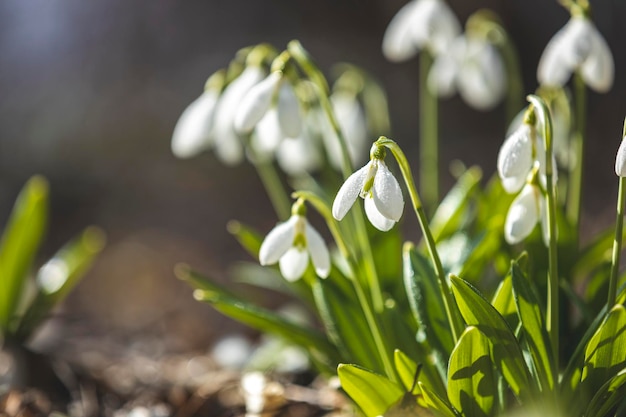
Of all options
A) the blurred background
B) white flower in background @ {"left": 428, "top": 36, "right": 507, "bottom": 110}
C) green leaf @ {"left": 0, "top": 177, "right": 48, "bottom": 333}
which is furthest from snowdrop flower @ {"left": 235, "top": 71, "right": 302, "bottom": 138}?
the blurred background

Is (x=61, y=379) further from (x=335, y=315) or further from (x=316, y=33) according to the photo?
(x=316, y=33)

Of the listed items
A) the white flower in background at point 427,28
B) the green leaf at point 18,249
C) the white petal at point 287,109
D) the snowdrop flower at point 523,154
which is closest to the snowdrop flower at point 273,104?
the white petal at point 287,109

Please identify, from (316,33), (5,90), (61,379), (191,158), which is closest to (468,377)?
(61,379)

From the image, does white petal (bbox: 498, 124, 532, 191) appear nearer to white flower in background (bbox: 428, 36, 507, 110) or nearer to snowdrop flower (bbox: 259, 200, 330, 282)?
snowdrop flower (bbox: 259, 200, 330, 282)

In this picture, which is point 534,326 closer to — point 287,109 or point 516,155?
point 516,155

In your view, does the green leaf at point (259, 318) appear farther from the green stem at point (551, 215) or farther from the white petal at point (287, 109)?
the green stem at point (551, 215)

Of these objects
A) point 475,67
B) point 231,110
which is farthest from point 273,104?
point 475,67
